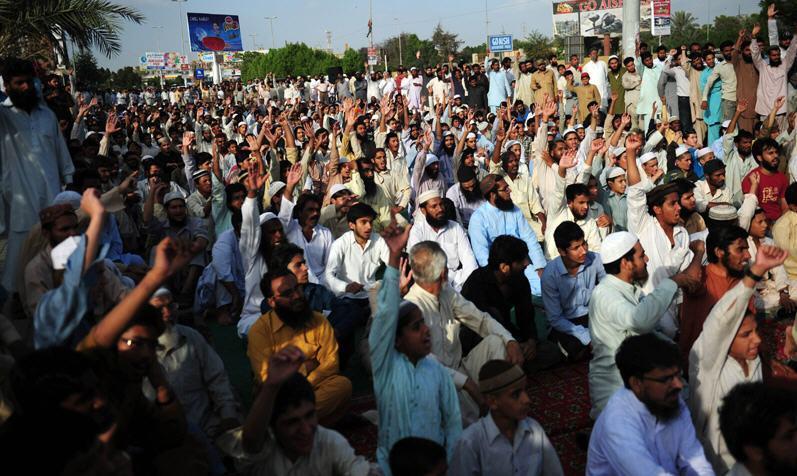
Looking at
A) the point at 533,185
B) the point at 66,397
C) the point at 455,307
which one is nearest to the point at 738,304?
the point at 455,307

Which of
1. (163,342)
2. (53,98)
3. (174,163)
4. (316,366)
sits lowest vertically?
(316,366)

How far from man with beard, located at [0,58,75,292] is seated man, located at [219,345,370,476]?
3.04m

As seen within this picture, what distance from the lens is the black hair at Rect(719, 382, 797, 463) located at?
2369 mm

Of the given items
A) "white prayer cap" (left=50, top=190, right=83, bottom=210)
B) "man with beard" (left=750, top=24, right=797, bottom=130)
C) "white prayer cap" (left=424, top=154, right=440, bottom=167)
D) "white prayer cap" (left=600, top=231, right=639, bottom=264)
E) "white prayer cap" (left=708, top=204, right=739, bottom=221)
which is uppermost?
"man with beard" (left=750, top=24, right=797, bottom=130)

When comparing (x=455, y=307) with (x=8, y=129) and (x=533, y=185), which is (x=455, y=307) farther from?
(x=533, y=185)

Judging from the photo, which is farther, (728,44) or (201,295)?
(728,44)

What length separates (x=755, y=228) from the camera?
557 cm

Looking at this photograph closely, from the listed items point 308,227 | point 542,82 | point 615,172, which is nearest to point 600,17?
point 542,82

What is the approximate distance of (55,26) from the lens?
36.7 feet

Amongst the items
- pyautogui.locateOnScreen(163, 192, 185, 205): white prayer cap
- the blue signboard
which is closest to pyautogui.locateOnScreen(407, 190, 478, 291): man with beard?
pyautogui.locateOnScreen(163, 192, 185, 205): white prayer cap

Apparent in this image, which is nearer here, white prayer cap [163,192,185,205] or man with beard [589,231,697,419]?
man with beard [589,231,697,419]

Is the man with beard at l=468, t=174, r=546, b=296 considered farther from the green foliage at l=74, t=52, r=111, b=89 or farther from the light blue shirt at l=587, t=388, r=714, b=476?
the green foliage at l=74, t=52, r=111, b=89

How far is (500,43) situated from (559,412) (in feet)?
106

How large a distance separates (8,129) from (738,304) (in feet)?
15.6
